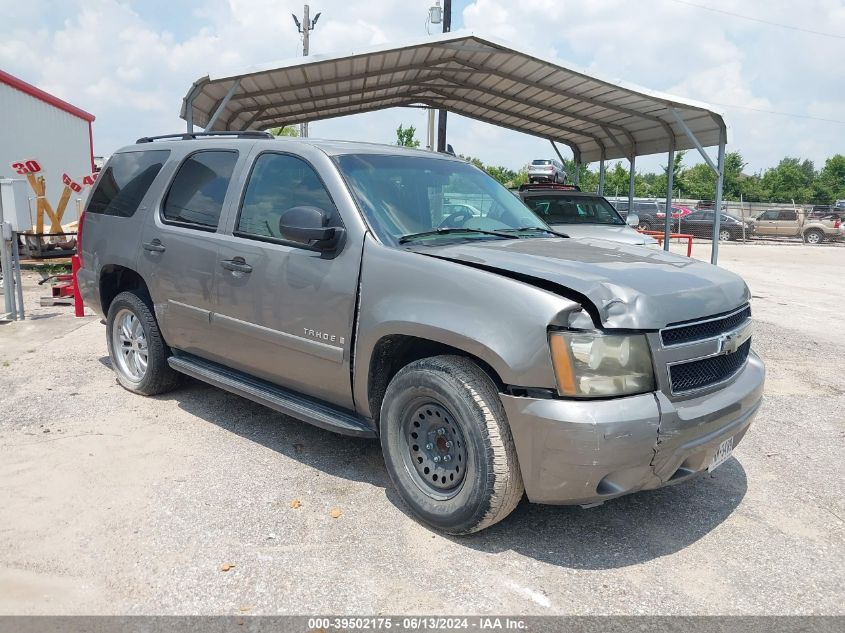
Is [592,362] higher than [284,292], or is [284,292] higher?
[284,292]

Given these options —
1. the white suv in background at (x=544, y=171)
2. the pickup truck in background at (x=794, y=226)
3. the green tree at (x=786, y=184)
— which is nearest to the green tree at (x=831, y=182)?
the green tree at (x=786, y=184)

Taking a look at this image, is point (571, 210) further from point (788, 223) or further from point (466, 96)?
point (788, 223)

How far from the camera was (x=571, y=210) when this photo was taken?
37.9ft

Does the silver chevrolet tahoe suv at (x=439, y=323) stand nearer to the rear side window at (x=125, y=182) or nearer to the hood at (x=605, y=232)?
the rear side window at (x=125, y=182)

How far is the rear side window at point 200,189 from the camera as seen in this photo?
4.51 meters

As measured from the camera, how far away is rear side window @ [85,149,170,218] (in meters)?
5.17

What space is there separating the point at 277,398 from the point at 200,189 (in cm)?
170

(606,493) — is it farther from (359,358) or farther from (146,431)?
(146,431)

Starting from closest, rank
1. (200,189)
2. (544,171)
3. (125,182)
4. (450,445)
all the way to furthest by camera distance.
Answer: (450,445) < (200,189) < (125,182) < (544,171)

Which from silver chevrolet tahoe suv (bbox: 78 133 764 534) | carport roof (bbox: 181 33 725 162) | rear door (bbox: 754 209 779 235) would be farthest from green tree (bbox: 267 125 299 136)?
rear door (bbox: 754 209 779 235)

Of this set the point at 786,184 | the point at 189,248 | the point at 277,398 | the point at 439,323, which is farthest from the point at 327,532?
the point at 786,184

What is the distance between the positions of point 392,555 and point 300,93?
10761 millimetres

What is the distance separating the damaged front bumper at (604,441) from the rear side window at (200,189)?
263 cm

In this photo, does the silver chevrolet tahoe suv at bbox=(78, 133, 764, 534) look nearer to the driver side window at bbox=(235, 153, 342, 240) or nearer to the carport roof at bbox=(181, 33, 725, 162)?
the driver side window at bbox=(235, 153, 342, 240)
